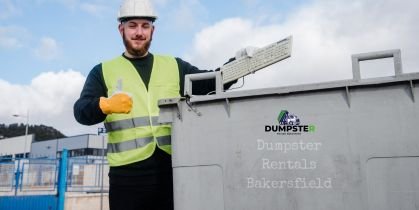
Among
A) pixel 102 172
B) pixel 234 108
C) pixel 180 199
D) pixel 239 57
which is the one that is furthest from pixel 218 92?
pixel 102 172

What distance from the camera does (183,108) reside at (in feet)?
8.53

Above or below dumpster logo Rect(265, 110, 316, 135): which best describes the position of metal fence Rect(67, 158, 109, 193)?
below

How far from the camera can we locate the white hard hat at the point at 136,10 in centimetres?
311

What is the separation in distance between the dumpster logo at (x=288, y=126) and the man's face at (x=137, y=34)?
129 cm

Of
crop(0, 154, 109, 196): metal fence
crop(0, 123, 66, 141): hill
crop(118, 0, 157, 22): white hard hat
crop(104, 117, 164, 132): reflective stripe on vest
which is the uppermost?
crop(0, 123, 66, 141): hill

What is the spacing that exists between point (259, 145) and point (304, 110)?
0.33 meters

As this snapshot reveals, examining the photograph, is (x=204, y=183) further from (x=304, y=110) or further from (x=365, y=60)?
(x=365, y=60)

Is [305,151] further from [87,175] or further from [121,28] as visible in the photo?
[87,175]

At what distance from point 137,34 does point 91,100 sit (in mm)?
627

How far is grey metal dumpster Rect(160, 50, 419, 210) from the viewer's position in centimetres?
219

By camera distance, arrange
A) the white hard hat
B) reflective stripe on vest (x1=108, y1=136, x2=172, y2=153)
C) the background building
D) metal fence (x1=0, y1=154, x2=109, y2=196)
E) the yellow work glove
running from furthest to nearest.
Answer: the background building → metal fence (x1=0, y1=154, x2=109, y2=196) → the white hard hat → reflective stripe on vest (x1=108, y1=136, x2=172, y2=153) → the yellow work glove

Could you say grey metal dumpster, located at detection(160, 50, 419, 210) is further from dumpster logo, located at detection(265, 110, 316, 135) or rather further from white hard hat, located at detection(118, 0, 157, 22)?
white hard hat, located at detection(118, 0, 157, 22)

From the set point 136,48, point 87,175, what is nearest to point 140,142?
point 136,48

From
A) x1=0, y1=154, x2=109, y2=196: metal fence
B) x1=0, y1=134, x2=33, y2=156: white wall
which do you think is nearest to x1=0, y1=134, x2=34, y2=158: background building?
x1=0, y1=134, x2=33, y2=156: white wall
